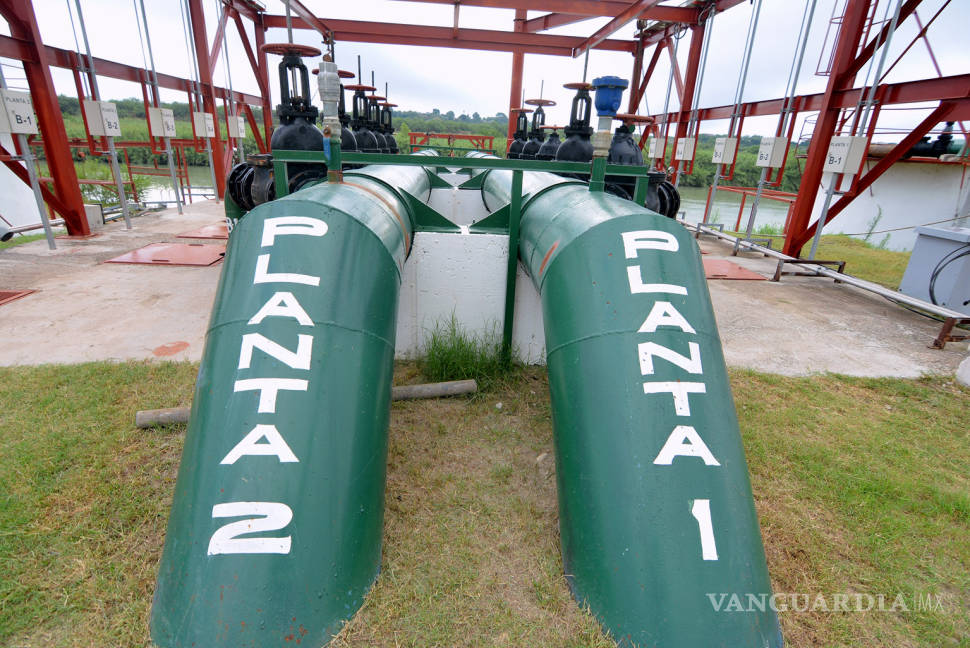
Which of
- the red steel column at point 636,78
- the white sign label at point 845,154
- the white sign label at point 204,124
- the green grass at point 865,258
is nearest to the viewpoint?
the white sign label at point 845,154

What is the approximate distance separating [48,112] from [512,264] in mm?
7540

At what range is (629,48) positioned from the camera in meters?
11.9

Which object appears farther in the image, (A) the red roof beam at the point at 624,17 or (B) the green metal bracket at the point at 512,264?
(A) the red roof beam at the point at 624,17

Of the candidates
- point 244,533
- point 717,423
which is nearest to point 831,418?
point 717,423

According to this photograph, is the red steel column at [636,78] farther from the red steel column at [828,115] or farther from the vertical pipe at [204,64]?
the vertical pipe at [204,64]

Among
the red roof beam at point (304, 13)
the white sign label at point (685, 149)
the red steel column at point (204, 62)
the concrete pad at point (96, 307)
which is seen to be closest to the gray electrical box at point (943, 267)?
the white sign label at point (685, 149)

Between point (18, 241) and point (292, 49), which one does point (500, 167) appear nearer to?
point (292, 49)

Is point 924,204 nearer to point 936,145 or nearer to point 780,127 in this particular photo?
point 936,145

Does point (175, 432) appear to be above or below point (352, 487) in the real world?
below

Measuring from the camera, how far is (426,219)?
3.64m

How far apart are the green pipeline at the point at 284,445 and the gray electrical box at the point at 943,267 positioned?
6.96 metres

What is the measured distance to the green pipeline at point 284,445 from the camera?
1502 millimetres

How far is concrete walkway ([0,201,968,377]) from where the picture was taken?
4059mm

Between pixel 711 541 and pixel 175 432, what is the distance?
2.87m
